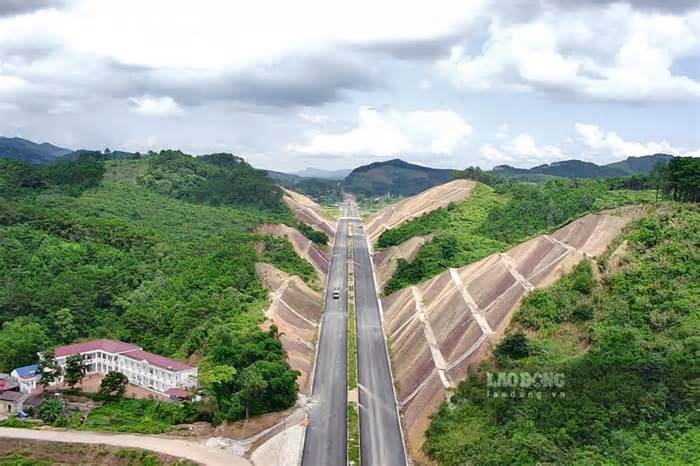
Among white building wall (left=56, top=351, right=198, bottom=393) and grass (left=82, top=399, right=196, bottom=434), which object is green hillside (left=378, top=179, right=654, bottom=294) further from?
grass (left=82, top=399, right=196, bottom=434)

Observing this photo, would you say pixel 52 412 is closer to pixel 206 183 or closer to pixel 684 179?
pixel 684 179

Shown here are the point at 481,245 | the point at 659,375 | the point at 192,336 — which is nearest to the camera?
the point at 659,375

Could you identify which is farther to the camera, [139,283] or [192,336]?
[139,283]

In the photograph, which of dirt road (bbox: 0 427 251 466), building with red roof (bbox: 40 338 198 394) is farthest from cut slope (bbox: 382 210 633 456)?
building with red roof (bbox: 40 338 198 394)

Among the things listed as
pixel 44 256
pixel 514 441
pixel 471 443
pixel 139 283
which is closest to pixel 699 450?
pixel 514 441

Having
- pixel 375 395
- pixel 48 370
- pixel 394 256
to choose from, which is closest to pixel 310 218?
pixel 394 256

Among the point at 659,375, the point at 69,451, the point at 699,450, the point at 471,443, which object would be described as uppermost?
the point at 659,375

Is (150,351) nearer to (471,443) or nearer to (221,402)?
(221,402)

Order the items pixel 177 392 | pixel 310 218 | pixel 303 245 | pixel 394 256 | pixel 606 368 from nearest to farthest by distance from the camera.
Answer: pixel 606 368 → pixel 177 392 → pixel 394 256 → pixel 303 245 → pixel 310 218
